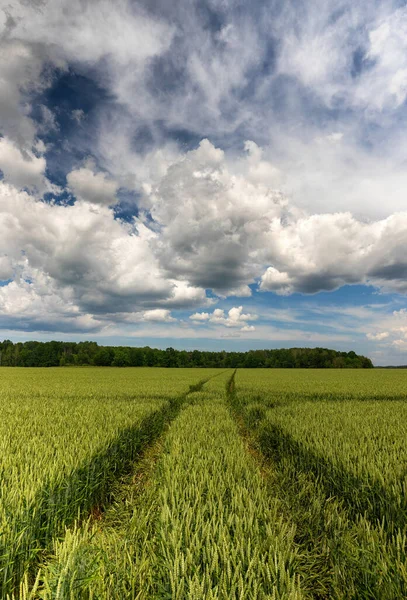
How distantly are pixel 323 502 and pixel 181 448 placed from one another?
284cm

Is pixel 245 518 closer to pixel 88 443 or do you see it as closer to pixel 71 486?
pixel 71 486

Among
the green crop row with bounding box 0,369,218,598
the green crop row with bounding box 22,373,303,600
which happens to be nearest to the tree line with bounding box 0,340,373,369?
the green crop row with bounding box 0,369,218,598

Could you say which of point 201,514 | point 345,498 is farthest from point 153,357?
point 201,514

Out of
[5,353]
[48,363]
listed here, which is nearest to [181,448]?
[48,363]

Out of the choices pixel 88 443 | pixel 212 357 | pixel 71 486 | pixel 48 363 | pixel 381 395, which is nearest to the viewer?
pixel 71 486

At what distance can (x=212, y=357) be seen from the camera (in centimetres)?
13838

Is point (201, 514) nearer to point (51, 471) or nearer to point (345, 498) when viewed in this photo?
point (51, 471)

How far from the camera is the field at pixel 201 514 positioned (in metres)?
2.55

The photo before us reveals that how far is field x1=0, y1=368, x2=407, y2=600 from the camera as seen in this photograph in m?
2.55

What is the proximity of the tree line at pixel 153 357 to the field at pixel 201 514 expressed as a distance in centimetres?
11279

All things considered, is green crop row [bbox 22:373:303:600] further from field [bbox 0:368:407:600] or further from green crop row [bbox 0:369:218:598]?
green crop row [bbox 0:369:218:598]

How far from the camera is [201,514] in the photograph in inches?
130

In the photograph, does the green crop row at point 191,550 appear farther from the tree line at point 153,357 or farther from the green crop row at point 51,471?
the tree line at point 153,357

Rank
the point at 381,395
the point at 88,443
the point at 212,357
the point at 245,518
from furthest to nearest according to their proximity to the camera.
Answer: the point at 212,357 < the point at 381,395 < the point at 88,443 < the point at 245,518
